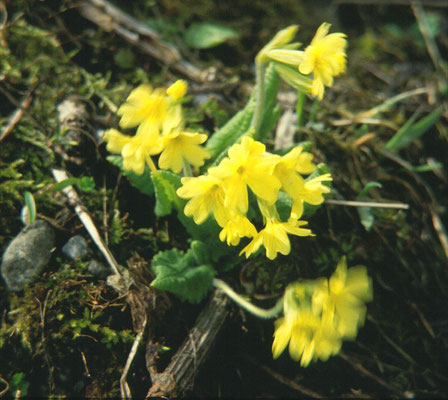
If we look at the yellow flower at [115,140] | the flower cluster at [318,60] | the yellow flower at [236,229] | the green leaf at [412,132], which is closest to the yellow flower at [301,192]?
the yellow flower at [236,229]

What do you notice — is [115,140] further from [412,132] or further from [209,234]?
[412,132]

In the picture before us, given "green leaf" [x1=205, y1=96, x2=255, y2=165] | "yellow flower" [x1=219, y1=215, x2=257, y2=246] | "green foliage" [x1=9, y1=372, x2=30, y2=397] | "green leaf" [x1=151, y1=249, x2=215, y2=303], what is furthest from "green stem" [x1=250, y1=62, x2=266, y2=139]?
"green foliage" [x1=9, y1=372, x2=30, y2=397]

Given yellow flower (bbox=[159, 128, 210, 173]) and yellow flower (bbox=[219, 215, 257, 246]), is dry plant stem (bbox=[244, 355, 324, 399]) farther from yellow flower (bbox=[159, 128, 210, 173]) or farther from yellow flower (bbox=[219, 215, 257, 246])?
yellow flower (bbox=[159, 128, 210, 173])

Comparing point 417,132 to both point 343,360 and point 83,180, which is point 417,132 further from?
point 83,180

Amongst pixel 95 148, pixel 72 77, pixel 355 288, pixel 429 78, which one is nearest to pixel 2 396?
pixel 95 148

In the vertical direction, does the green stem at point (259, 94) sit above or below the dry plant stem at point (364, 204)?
above

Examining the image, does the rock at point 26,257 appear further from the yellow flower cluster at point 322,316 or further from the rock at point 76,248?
the yellow flower cluster at point 322,316
